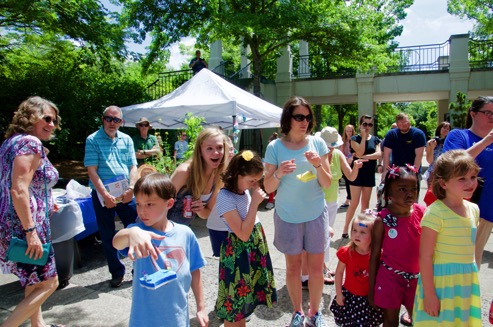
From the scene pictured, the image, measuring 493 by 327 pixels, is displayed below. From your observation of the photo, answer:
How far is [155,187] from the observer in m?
1.94

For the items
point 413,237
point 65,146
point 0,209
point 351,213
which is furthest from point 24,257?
point 65,146

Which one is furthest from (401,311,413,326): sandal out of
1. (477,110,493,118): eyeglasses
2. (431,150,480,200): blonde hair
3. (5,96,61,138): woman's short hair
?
(5,96,61,138): woman's short hair

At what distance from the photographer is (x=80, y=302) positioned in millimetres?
3732

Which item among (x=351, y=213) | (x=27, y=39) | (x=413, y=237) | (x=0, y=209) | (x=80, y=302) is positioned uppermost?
(x=27, y=39)

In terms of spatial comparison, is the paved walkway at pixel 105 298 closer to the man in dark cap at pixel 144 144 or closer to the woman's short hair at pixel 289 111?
the woman's short hair at pixel 289 111

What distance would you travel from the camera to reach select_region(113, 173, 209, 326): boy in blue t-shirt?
1.88 meters

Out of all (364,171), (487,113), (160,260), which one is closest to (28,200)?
(160,260)

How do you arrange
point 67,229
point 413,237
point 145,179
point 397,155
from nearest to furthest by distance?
point 145,179 → point 413,237 → point 67,229 → point 397,155

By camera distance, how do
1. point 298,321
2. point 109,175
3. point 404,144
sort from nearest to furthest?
point 298,321
point 109,175
point 404,144

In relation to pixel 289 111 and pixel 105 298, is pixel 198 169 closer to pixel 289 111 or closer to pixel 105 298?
pixel 289 111

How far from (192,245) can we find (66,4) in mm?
10311

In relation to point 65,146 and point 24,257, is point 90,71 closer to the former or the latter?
point 65,146

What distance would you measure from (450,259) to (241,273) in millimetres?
1343

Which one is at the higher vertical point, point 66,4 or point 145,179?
point 66,4
